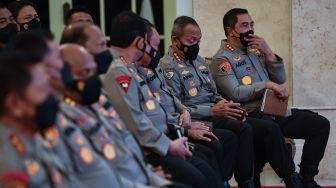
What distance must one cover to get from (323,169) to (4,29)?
3.34 metres

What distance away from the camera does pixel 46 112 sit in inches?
97.2

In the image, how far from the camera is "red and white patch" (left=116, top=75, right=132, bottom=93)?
150 inches

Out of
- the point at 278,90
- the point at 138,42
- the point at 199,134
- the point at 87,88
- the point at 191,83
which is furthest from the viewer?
the point at 278,90

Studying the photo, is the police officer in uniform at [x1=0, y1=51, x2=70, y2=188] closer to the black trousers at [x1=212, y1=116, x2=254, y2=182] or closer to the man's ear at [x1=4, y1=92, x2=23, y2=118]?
the man's ear at [x1=4, y1=92, x2=23, y2=118]

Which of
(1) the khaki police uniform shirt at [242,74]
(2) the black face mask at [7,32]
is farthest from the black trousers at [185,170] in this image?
(1) the khaki police uniform shirt at [242,74]

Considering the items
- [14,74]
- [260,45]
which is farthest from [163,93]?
[14,74]

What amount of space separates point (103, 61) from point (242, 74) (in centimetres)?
216

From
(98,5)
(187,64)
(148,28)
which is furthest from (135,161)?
(98,5)

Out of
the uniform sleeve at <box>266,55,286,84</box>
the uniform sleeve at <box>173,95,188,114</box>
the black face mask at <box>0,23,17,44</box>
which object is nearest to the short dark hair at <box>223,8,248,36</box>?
the uniform sleeve at <box>266,55,286,84</box>

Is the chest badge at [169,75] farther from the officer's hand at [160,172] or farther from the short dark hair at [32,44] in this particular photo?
the short dark hair at [32,44]

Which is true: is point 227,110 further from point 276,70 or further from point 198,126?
point 276,70

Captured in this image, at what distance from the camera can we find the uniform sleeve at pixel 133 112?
12.4 ft

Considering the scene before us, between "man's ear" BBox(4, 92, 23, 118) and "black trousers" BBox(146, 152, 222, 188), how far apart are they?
158cm

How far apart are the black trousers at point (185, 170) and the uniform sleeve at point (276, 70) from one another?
169 centimetres
